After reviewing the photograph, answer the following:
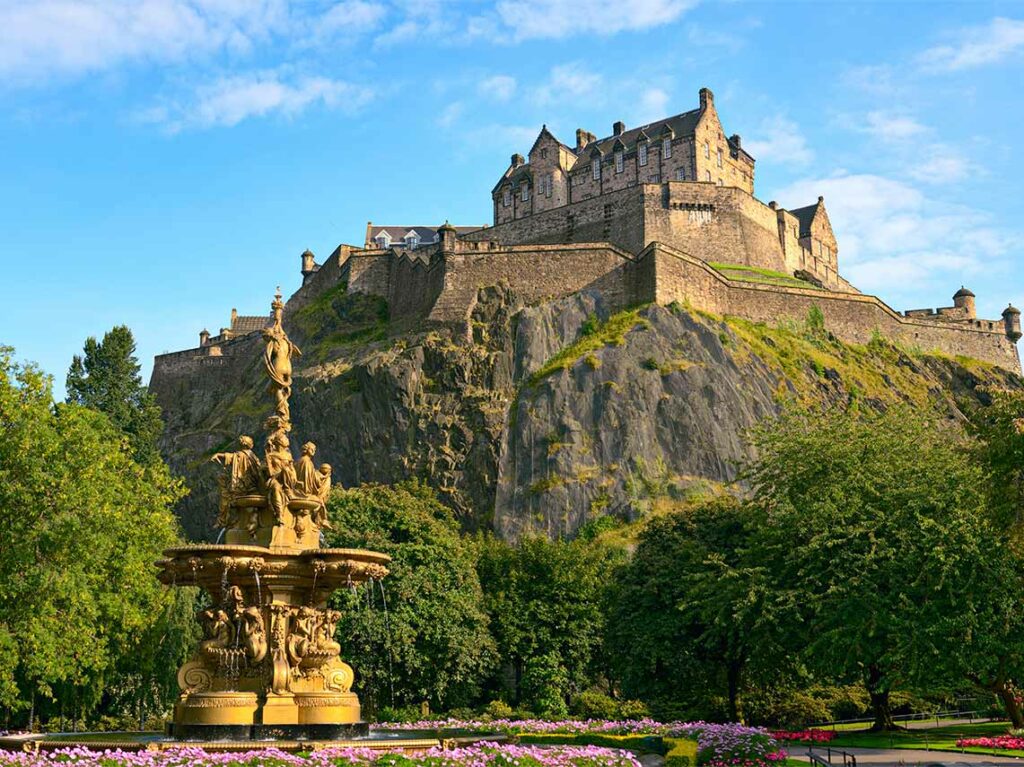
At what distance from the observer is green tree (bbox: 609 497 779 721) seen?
37781mm

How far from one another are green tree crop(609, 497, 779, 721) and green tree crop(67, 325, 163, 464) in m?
33.9

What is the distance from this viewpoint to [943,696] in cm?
4616

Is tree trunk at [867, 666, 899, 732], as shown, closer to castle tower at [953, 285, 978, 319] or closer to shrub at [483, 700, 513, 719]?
shrub at [483, 700, 513, 719]

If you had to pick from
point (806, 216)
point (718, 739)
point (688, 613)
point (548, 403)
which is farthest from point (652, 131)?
point (718, 739)

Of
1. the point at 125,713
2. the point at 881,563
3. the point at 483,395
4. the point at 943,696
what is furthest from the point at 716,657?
the point at 483,395

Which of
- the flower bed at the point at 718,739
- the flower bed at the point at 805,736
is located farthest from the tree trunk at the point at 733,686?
the flower bed at the point at 718,739

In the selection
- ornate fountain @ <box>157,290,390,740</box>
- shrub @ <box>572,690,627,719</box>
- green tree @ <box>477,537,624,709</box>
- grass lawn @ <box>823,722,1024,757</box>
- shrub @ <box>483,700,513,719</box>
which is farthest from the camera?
green tree @ <box>477,537,624,709</box>

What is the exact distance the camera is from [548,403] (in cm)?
7050

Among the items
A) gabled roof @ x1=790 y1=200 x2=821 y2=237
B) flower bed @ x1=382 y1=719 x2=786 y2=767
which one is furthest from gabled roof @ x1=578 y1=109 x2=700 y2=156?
flower bed @ x1=382 y1=719 x2=786 y2=767

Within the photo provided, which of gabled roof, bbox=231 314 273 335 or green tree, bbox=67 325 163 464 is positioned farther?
gabled roof, bbox=231 314 273 335

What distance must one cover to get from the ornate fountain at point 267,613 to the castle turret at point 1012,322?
8991 centimetres

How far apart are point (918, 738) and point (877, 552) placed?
5.56 meters

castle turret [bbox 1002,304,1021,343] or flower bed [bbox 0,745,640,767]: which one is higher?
castle turret [bbox 1002,304,1021,343]

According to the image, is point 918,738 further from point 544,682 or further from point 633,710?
point 544,682
